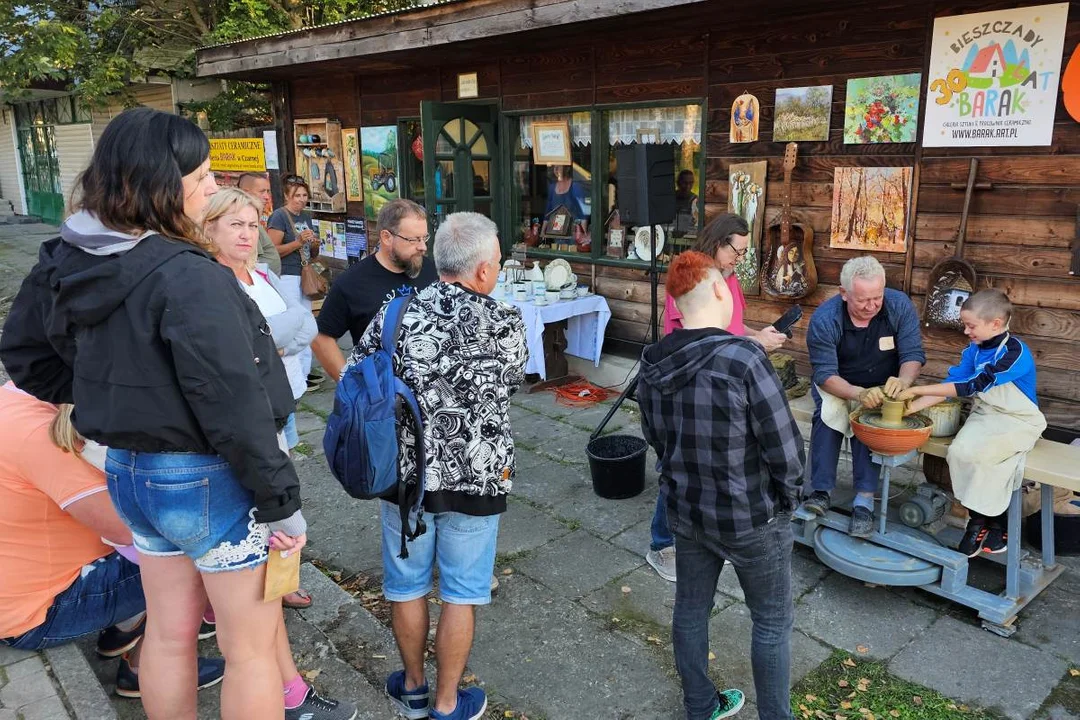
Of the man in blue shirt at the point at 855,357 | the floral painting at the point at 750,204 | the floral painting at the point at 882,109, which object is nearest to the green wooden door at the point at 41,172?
the floral painting at the point at 750,204

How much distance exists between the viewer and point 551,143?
7.29m

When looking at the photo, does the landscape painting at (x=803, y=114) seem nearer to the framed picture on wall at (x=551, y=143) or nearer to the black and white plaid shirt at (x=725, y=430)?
the framed picture on wall at (x=551, y=143)

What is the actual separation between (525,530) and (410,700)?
5.62ft

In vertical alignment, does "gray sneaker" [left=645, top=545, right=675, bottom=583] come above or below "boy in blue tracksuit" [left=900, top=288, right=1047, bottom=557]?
below

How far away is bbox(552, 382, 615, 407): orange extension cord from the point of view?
6.67 meters

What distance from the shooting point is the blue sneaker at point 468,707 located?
2695 mm

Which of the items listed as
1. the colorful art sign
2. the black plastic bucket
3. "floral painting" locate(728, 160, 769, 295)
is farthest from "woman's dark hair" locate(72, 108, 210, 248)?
the colorful art sign

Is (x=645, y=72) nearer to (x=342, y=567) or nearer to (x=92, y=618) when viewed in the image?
(x=342, y=567)

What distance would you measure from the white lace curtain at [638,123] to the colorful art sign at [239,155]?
4.83 meters

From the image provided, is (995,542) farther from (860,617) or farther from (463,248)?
(463,248)

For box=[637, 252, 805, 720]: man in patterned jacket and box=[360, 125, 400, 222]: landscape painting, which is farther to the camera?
box=[360, 125, 400, 222]: landscape painting

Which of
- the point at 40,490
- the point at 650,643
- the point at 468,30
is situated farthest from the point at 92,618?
the point at 468,30

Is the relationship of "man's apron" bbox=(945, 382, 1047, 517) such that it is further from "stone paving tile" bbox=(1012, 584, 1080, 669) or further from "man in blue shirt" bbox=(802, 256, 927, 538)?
"stone paving tile" bbox=(1012, 584, 1080, 669)

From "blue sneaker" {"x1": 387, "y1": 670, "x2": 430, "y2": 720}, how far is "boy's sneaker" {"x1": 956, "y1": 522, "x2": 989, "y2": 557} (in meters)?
2.65
